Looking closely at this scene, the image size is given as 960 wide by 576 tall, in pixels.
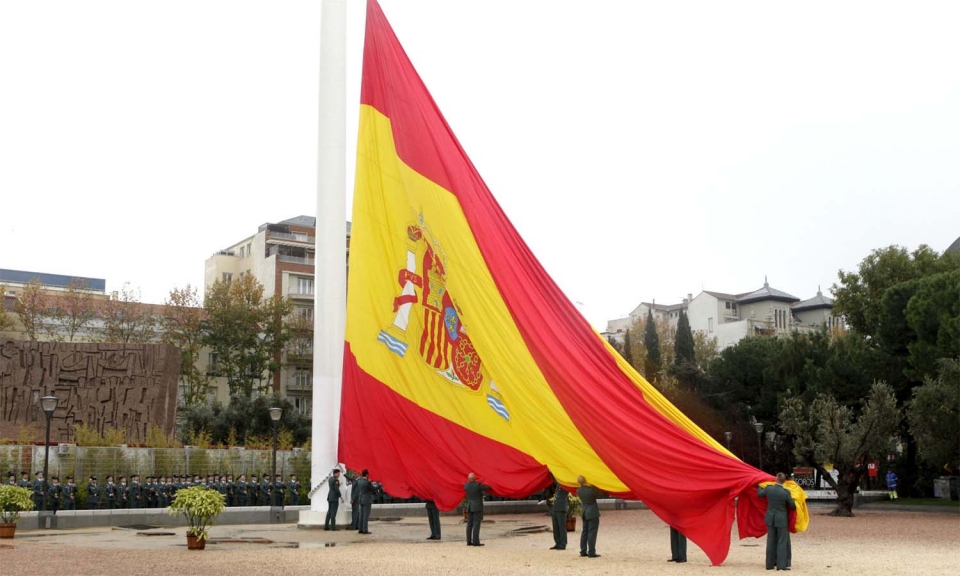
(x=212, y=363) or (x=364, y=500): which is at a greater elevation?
(x=212, y=363)

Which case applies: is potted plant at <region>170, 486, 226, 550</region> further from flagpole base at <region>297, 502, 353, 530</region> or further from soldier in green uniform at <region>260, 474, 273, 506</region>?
soldier in green uniform at <region>260, 474, 273, 506</region>

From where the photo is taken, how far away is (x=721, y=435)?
52.9m

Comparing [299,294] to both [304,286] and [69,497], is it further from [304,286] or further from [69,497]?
[69,497]

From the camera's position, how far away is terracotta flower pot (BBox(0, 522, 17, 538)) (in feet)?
63.6

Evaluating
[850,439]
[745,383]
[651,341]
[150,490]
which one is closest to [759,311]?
[651,341]

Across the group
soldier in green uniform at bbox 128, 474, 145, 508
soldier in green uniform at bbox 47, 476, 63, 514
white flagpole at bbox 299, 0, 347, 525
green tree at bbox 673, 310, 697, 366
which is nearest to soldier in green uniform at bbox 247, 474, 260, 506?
soldier in green uniform at bbox 128, 474, 145, 508

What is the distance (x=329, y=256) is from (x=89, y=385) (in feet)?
62.5

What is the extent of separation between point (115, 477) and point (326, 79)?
14054 millimetres

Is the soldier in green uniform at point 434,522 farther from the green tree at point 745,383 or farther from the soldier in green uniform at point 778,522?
→ the green tree at point 745,383

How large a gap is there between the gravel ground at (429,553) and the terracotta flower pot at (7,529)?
1.23 ft

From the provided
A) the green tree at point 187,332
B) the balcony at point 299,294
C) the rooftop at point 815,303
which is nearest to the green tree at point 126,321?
the green tree at point 187,332

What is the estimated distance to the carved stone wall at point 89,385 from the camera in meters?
36.3

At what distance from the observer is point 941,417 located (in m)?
34.5

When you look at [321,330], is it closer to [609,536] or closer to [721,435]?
[609,536]
